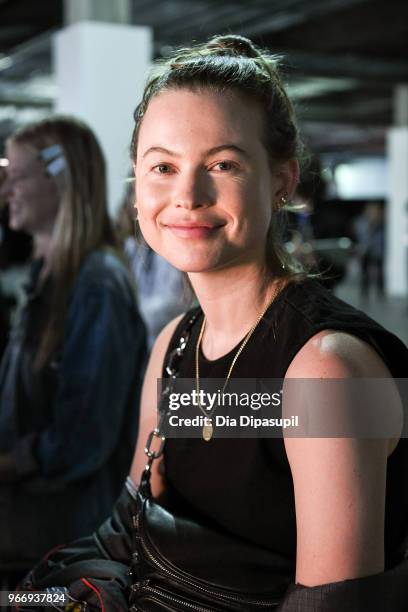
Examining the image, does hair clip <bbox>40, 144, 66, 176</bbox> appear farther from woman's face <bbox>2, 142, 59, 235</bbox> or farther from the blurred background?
the blurred background

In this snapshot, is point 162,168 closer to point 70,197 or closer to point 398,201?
point 70,197

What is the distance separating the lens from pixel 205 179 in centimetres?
113

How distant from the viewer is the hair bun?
4.24ft

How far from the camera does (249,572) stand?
1103 mm

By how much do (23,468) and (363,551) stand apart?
1180mm

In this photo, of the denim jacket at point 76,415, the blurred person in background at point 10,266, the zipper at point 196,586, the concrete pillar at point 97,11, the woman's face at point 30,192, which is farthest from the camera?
the concrete pillar at point 97,11

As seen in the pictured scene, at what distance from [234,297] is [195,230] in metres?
0.13

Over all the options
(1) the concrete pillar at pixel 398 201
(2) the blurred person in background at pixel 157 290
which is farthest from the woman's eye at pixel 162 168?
(1) the concrete pillar at pixel 398 201

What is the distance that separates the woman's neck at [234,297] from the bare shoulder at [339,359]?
0.17m

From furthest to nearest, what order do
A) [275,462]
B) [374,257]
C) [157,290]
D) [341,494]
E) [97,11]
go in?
[374,257] < [97,11] < [157,290] < [275,462] < [341,494]

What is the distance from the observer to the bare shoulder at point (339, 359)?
1001mm

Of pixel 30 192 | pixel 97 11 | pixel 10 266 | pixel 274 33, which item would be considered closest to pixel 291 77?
pixel 30 192

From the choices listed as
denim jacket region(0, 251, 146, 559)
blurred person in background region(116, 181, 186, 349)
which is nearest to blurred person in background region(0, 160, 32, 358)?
blurred person in background region(116, 181, 186, 349)

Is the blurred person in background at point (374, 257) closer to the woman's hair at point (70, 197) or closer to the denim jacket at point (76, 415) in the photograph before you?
the woman's hair at point (70, 197)
